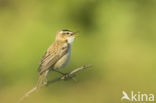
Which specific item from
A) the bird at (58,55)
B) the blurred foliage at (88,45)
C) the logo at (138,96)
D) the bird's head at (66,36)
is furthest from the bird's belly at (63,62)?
the blurred foliage at (88,45)

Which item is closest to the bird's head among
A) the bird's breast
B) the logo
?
the bird's breast

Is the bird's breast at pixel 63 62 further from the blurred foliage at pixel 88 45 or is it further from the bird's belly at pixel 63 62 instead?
the blurred foliage at pixel 88 45

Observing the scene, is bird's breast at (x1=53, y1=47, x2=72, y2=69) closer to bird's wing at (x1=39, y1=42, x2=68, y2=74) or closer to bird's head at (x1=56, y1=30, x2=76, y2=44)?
bird's wing at (x1=39, y1=42, x2=68, y2=74)

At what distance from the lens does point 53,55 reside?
18.6 ft

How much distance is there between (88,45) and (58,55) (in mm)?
5441

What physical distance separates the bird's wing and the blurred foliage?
13.6 ft

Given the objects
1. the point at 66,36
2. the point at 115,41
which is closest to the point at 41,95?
the point at 115,41

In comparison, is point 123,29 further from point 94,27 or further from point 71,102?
point 71,102

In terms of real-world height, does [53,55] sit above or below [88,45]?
above

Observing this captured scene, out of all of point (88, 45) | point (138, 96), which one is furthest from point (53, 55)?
point (88, 45)

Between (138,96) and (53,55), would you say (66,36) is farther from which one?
(138,96)


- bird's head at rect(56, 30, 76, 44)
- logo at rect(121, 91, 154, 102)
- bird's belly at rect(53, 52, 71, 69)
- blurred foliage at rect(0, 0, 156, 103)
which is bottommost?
logo at rect(121, 91, 154, 102)

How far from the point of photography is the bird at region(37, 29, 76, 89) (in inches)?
216

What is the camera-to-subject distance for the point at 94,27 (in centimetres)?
1151
